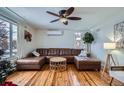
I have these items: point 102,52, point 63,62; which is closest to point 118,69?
point 102,52

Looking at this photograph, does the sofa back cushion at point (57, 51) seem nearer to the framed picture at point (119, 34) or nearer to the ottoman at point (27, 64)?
the ottoman at point (27, 64)

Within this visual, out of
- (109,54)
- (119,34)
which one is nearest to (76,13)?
(119,34)

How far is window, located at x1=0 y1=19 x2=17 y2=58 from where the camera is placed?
3.91 metres

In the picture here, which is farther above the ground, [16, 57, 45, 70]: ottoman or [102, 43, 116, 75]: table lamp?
[102, 43, 116, 75]: table lamp

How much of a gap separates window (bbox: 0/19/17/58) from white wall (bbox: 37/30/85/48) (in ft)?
8.22

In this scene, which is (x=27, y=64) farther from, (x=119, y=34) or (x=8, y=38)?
(x=119, y=34)

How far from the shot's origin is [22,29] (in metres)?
4.98

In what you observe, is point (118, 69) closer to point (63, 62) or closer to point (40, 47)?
point (63, 62)

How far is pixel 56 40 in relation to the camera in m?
7.10

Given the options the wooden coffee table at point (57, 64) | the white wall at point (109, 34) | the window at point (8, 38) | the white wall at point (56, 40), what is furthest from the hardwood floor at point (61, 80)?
the white wall at point (56, 40)

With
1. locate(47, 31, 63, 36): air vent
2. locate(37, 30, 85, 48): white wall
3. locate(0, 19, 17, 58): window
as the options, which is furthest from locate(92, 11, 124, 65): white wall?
locate(0, 19, 17, 58): window

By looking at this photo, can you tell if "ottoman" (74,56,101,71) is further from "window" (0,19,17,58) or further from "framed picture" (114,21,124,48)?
"window" (0,19,17,58)

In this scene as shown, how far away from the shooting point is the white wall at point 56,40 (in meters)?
7.02
